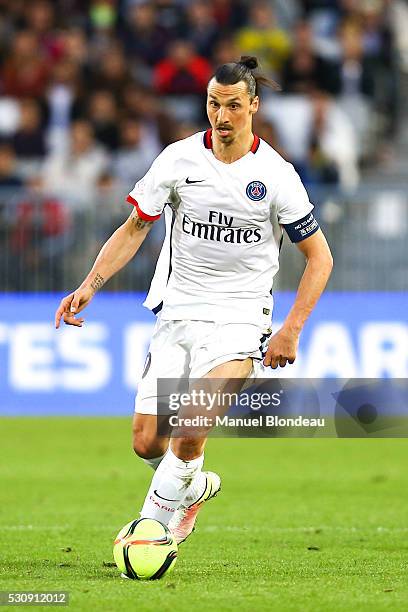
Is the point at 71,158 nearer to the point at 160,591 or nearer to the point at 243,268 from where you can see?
the point at 243,268

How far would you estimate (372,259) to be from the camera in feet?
53.5

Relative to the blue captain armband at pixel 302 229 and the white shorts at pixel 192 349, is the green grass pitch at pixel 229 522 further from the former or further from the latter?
the blue captain armband at pixel 302 229

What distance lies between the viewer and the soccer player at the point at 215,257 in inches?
300

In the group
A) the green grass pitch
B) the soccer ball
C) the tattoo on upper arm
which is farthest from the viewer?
the tattoo on upper arm

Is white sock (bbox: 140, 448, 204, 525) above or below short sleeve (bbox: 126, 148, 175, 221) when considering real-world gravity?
below

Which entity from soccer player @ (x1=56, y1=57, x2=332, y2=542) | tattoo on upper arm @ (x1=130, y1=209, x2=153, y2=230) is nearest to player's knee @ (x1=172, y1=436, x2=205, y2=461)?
soccer player @ (x1=56, y1=57, x2=332, y2=542)

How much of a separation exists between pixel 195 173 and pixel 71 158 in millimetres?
10193

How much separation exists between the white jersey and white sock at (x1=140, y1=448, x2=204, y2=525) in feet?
2.80

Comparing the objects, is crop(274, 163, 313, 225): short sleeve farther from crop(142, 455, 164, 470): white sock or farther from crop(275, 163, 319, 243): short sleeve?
crop(142, 455, 164, 470): white sock

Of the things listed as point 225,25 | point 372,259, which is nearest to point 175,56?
point 225,25

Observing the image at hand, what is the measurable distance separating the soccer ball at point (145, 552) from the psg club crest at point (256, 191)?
189cm

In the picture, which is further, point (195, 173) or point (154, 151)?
point (154, 151)

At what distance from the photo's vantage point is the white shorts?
7746 millimetres

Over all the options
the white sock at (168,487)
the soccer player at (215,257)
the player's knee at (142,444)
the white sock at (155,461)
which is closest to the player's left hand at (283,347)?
the soccer player at (215,257)
